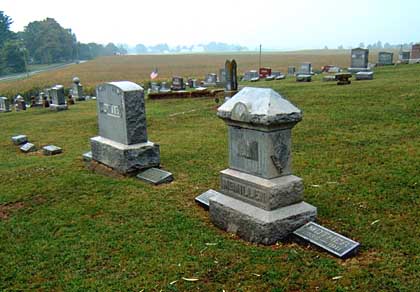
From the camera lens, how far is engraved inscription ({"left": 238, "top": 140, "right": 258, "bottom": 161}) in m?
5.02

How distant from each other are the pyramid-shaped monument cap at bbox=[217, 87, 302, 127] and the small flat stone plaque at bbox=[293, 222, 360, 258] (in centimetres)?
132

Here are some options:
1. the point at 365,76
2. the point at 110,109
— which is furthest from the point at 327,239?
the point at 365,76

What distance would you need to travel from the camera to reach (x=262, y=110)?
4734 mm

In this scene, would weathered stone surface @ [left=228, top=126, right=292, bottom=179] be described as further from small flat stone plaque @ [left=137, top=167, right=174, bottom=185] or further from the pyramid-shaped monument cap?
small flat stone plaque @ [left=137, top=167, right=174, bottom=185]

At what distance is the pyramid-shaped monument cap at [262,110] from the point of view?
470 cm

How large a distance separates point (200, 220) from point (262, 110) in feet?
6.24

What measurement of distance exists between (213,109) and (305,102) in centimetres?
338

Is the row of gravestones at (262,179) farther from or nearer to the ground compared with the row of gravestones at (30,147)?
farther from the ground

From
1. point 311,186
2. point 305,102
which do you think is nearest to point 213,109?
point 305,102

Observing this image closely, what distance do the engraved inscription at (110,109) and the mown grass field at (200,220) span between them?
1.30 m

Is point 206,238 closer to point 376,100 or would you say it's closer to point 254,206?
point 254,206

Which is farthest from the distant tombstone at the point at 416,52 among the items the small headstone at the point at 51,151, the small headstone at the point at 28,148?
the small headstone at the point at 28,148

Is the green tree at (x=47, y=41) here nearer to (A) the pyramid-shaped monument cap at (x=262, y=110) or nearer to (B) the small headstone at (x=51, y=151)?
(B) the small headstone at (x=51, y=151)

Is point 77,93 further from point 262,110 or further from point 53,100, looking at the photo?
point 262,110
